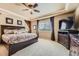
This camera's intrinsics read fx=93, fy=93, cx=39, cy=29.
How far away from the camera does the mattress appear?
1.83 meters

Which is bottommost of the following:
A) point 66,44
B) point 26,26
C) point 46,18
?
point 66,44

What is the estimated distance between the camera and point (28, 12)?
2.00 meters

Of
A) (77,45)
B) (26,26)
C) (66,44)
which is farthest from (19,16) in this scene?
(77,45)

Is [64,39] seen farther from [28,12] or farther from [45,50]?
[28,12]

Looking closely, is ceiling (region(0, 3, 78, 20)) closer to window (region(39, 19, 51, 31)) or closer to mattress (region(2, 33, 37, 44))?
window (region(39, 19, 51, 31))

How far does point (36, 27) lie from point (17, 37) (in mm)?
468

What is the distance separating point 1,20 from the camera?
187cm

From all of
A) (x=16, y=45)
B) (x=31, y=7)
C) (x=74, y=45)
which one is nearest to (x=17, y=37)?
(x=16, y=45)

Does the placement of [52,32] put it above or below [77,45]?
above

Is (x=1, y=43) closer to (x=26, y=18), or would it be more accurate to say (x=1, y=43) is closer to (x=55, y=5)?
(x=26, y=18)

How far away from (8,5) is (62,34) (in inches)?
50.2

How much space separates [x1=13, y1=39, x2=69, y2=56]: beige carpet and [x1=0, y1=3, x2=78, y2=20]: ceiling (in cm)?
64

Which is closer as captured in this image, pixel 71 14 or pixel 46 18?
pixel 71 14

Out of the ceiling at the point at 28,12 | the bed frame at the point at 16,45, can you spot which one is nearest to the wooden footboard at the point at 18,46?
the bed frame at the point at 16,45
